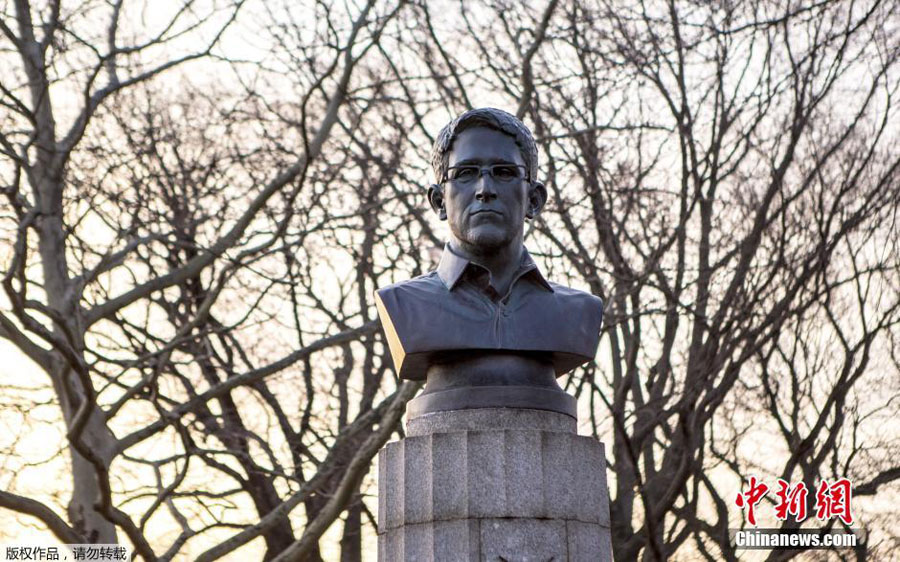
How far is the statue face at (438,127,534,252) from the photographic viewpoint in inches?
243

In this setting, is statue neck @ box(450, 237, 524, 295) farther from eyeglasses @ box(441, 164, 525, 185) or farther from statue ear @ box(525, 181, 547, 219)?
eyeglasses @ box(441, 164, 525, 185)

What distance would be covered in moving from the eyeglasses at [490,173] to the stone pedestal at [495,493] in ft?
3.86

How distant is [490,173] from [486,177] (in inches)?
1.6

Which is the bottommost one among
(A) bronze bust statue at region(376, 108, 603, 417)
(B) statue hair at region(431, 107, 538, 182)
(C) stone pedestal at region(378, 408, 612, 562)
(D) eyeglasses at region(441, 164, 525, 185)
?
(C) stone pedestal at region(378, 408, 612, 562)

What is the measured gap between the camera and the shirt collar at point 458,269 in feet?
20.6

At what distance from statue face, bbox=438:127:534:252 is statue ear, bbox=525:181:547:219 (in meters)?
0.11

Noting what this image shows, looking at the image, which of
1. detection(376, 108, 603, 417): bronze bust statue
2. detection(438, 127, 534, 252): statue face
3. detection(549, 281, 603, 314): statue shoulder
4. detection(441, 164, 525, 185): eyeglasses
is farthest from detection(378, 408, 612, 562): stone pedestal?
detection(441, 164, 525, 185): eyeglasses

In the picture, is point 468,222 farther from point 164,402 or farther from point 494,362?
point 164,402

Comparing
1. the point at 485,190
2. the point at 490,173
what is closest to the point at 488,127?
the point at 490,173

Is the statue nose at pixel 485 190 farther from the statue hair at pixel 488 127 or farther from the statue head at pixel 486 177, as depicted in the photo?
the statue hair at pixel 488 127

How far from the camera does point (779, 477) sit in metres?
12.8

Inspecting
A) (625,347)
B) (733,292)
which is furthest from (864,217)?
(625,347)

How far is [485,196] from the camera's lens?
6.16 m

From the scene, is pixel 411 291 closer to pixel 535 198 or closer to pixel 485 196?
pixel 485 196
